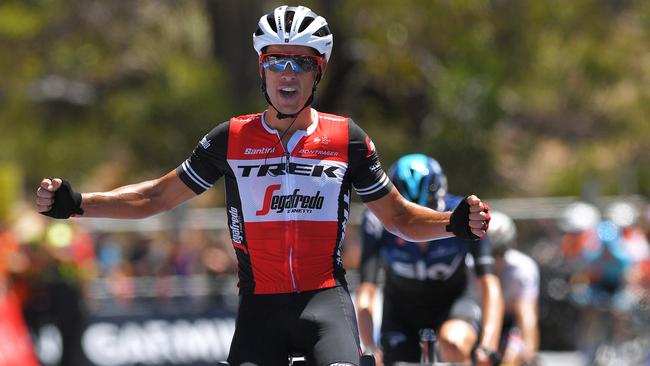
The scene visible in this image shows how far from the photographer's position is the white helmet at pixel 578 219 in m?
16.3

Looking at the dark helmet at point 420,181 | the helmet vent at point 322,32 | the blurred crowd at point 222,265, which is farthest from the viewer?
the blurred crowd at point 222,265

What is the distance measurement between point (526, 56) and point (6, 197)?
966 centimetres

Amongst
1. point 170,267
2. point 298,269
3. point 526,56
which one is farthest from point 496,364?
point 526,56

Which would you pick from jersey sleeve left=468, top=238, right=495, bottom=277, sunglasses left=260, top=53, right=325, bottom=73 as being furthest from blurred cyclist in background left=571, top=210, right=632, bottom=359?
sunglasses left=260, top=53, right=325, bottom=73

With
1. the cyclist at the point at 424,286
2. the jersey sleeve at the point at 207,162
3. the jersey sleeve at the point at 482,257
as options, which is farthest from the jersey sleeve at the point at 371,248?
the jersey sleeve at the point at 207,162

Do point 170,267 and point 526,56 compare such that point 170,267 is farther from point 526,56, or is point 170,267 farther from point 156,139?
point 526,56

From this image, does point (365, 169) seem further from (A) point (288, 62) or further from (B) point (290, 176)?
(A) point (288, 62)

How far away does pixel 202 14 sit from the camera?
2583 cm

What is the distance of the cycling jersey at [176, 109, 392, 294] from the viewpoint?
5.87 meters

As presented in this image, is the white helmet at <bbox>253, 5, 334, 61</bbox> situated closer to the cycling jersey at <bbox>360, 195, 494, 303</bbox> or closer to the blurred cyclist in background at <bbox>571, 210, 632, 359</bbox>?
the cycling jersey at <bbox>360, 195, 494, 303</bbox>

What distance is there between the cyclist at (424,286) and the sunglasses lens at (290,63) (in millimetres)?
2014

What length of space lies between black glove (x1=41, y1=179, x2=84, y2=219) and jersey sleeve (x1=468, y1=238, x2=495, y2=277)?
3151 mm

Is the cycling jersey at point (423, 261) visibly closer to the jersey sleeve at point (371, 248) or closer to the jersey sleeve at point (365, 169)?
the jersey sleeve at point (371, 248)

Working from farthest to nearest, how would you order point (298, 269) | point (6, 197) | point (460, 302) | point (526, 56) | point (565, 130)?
point (565, 130) → point (526, 56) → point (6, 197) → point (460, 302) → point (298, 269)
